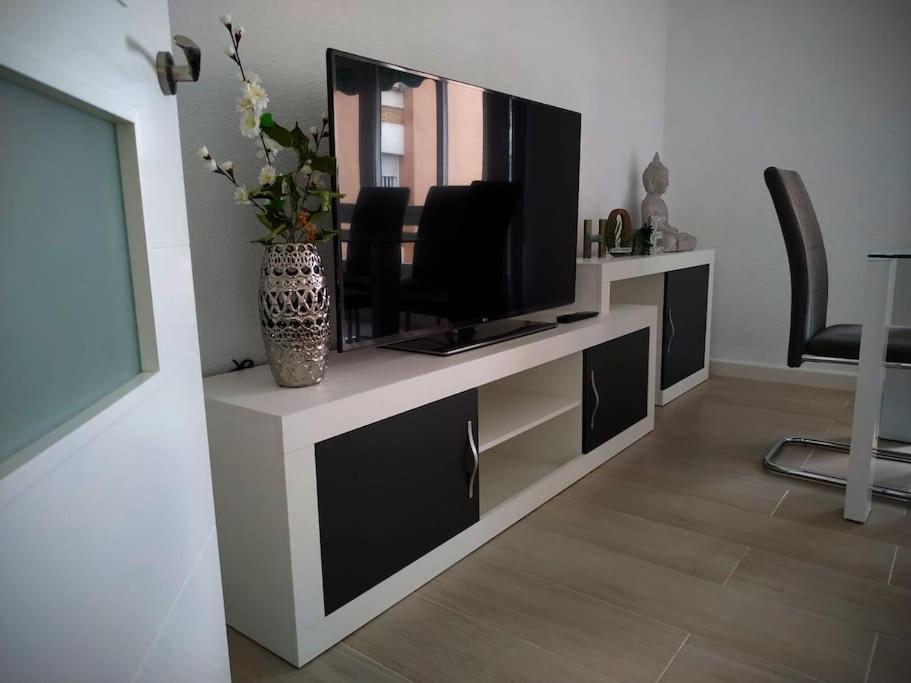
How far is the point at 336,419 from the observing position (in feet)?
4.74

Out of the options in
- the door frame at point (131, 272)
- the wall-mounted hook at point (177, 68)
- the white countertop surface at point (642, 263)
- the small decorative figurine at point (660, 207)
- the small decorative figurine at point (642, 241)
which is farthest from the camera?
the small decorative figurine at point (660, 207)

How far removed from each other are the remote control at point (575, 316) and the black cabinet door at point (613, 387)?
0.46ft

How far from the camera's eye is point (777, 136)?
12.4 feet

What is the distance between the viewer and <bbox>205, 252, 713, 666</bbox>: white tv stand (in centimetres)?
140

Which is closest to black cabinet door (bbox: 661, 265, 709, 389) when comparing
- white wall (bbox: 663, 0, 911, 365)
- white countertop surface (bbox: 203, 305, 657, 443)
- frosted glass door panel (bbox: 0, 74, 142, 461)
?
white wall (bbox: 663, 0, 911, 365)

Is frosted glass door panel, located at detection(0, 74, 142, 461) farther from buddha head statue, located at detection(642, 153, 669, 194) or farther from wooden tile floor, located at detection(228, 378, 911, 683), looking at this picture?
buddha head statue, located at detection(642, 153, 669, 194)

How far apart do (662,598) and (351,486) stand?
2.74ft

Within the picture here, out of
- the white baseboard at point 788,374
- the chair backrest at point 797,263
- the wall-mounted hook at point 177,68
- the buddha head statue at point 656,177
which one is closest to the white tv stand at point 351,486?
the wall-mounted hook at point 177,68

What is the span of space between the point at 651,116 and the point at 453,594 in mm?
3215

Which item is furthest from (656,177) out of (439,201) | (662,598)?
(662,598)

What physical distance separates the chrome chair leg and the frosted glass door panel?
2.24 metres

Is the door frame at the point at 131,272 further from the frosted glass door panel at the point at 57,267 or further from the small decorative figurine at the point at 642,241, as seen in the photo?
the small decorative figurine at the point at 642,241

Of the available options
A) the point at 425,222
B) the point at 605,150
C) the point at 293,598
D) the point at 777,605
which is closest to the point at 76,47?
the point at 293,598

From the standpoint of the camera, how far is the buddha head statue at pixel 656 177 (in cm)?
367
